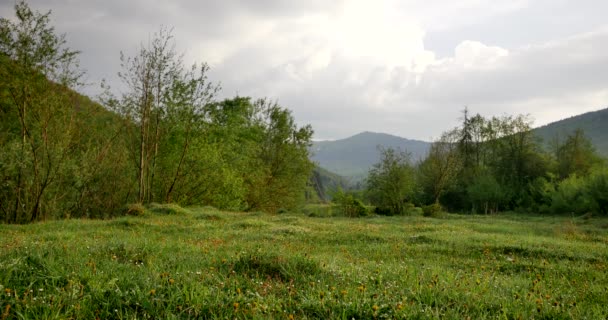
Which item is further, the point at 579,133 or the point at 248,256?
the point at 579,133

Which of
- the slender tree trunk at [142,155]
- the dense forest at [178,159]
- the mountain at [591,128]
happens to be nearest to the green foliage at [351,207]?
the dense forest at [178,159]

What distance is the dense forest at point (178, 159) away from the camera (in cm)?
1576

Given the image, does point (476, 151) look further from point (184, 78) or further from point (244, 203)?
point (184, 78)

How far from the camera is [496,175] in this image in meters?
56.8

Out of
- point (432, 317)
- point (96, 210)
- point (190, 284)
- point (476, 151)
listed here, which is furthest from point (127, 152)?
point (476, 151)

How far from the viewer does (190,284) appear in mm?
4734

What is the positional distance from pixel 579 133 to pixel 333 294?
6279 centimetres

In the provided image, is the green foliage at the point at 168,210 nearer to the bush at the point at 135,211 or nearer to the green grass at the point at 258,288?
the bush at the point at 135,211

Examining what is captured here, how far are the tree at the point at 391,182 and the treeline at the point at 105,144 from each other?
36.1 feet

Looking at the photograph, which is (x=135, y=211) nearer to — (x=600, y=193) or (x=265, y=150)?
(x=265, y=150)

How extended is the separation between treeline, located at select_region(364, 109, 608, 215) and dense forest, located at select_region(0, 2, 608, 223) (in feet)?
0.55

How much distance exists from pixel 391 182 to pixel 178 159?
1709 cm

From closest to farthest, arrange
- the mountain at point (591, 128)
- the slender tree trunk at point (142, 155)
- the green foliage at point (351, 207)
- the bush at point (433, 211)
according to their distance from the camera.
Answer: the slender tree trunk at point (142, 155), the bush at point (433, 211), the green foliage at point (351, 207), the mountain at point (591, 128)

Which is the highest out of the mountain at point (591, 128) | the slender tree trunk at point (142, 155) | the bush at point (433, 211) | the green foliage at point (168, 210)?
the mountain at point (591, 128)
